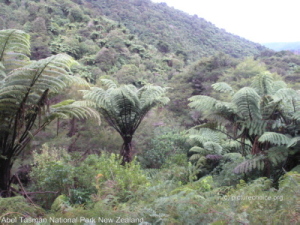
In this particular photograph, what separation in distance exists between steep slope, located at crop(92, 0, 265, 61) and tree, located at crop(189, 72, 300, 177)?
28.9 meters

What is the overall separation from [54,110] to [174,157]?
171 inches

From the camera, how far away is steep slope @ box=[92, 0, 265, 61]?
35.2 meters

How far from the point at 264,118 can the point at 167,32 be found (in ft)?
127

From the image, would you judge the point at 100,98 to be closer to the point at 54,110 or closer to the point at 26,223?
the point at 54,110

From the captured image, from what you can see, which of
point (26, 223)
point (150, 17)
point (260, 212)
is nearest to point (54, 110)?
point (26, 223)

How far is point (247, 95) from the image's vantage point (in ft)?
11.5

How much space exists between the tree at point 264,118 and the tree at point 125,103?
1346mm

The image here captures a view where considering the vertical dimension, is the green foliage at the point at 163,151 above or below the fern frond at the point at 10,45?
below

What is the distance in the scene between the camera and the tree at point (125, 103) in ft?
15.3

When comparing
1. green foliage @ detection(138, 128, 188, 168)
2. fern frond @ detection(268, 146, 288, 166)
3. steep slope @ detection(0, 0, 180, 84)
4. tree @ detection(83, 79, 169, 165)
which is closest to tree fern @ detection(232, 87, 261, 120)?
fern frond @ detection(268, 146, 288, 166)

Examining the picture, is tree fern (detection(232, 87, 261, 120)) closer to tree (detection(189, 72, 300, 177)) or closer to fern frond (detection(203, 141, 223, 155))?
tree (detection(189, 72, 300, 177))

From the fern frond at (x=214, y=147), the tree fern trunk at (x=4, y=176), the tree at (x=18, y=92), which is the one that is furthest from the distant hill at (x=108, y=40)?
the tree fern trunk at (x=4, y=176)

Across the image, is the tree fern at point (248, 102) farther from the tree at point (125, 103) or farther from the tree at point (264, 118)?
the tree at point (125, 103)

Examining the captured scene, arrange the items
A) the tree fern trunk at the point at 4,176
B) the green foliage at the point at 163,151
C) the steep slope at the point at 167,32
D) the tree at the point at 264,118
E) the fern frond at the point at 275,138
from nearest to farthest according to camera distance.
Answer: the tree fern trunk at the point at 4,176, the fern frond at the point at 275,138, the tree at the point at 264,118, the green foliage at the point at 163,151, the steep slope at the point at 167,32
